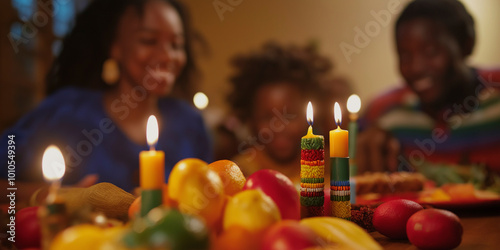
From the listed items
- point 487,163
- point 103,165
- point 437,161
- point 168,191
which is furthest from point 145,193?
point 487,163

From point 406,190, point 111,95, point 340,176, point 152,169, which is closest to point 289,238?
point 152,169

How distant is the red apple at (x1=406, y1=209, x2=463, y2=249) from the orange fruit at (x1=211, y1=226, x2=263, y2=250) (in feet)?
0.96

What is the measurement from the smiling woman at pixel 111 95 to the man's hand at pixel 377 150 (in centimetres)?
103

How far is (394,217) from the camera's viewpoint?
74 cm

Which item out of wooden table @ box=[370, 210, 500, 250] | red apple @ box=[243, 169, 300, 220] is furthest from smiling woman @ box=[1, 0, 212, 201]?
red apple @ box=[243, 169, 300, 220]

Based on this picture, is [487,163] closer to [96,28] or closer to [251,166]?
[251,166]

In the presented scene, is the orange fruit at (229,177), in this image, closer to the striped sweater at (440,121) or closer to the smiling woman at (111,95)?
the smiling woman at (111,95)

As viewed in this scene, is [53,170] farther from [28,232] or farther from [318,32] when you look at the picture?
[318,32]

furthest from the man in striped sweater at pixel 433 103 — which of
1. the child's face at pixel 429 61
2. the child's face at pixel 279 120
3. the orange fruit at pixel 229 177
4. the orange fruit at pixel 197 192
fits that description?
the orange fruit at pixel 197 192

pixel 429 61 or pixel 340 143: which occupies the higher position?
pixel 429 61

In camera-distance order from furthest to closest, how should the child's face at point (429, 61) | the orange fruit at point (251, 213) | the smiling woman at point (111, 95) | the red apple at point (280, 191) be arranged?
1. the child's face at point (429, 61)
2. the smiling woman at point (111, 95)
3. the red apple at point (280, 191)
4. the orange fruit at point (251, 213)

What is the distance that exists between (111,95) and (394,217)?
182cm

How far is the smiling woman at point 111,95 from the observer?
213 cm

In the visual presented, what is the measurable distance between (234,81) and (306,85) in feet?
1.37
